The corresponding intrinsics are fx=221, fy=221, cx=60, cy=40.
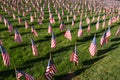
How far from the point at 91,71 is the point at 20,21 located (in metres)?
22.0

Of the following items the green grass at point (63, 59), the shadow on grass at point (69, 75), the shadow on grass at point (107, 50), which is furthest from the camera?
the shadow on grass at point (107, 50)

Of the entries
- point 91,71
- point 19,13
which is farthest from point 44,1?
point 91,71

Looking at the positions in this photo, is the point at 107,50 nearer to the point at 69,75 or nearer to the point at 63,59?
the point at 63,59

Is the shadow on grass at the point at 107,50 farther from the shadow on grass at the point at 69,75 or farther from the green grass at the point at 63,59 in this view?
the shadow on grass at the point at 69,75

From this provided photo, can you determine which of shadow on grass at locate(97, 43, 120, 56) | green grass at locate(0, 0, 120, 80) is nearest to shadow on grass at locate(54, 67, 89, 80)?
green grass at locate(0, 0, 120, 80)

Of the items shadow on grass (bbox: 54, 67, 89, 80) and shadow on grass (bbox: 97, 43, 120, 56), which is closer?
shadow on grass (bbox: 54, 67, 89, 80)

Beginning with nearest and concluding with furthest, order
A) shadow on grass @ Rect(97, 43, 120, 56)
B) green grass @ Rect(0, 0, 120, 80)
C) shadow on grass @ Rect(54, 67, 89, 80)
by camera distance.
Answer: shadow on grass @ Rect(54, 67, 89, 80), green grass @ Rect(0, 0, 120, 80), shadow on grass @ Rect(97, 43, 120, 56)

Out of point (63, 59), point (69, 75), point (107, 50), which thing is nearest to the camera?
point (69, 75)

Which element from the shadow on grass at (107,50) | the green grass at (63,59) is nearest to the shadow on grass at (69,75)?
the green grass at (63,59)

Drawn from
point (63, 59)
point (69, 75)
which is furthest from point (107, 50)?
point (69, 75)

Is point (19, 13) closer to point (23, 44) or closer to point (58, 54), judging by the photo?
point (23, 44)

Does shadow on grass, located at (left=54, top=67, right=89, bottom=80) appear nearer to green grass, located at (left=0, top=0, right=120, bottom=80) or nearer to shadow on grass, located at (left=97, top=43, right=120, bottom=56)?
green grass, located at (left=0, top=0, right=120, bottom=80)

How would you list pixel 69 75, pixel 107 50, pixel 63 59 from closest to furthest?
1. pixel 69 75
2. pixel 63 59
3. pixel 107 50

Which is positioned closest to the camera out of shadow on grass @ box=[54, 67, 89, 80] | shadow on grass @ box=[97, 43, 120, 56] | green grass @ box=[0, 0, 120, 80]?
shadow on grass @ box=[54, 67, 89, 80]
